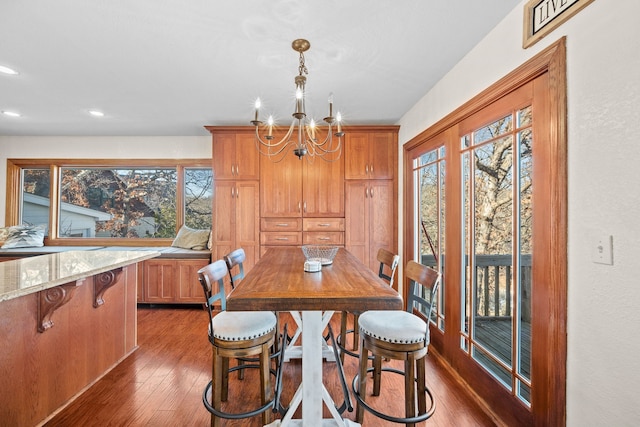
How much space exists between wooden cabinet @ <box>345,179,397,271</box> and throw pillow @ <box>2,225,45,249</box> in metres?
4.57

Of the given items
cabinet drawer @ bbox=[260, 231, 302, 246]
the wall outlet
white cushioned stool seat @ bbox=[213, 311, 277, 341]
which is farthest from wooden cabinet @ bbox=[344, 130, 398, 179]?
the wall outlet

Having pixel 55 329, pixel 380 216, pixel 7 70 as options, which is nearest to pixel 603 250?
pixel 380 216

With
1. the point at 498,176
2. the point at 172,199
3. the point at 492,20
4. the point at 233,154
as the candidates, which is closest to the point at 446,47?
the point at 492,20

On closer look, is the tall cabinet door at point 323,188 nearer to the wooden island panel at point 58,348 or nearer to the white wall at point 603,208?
the wooden island panel at point 58,348

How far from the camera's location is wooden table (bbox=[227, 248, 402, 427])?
4.08 feet

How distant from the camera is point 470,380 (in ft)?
7.00

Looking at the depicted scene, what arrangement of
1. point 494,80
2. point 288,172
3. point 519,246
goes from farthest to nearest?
point 288,172 < point 494,80 < point 519,246

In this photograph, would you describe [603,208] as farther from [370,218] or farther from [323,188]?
[323,188]

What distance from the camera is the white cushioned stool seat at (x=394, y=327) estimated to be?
1585 millimetres

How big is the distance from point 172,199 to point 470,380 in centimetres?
447

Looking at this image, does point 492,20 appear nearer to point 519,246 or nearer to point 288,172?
point 519,246

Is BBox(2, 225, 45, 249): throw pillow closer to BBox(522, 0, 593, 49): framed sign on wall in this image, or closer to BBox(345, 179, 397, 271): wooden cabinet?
BBox(345, 179, 397, 271): wooden cabinet

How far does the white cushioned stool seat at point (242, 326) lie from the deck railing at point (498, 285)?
1467 millimetres

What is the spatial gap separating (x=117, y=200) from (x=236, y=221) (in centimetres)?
229
